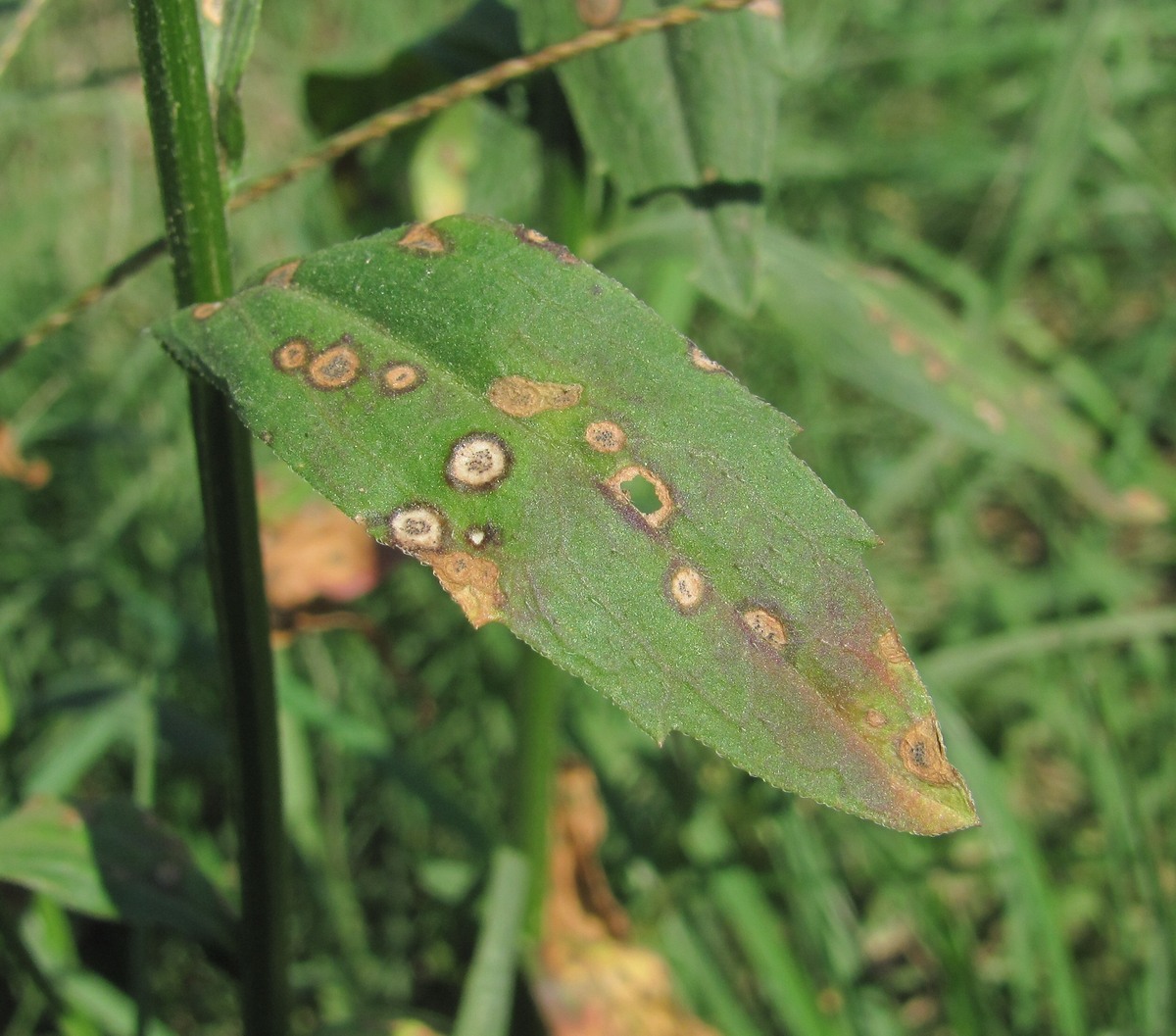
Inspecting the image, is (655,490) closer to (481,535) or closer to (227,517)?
(481,535)

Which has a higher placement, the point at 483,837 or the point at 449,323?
the point at 449,323

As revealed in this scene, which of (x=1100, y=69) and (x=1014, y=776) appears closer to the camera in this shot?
(x=1014, y=776)

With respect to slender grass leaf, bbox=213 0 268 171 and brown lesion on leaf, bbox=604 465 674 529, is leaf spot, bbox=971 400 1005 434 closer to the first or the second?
brown lesion on leaf, bbox=604 465 674 529

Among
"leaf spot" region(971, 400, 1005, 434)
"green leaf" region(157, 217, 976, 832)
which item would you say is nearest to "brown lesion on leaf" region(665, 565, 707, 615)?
"green leaf" region(157, 217, 976, 832)

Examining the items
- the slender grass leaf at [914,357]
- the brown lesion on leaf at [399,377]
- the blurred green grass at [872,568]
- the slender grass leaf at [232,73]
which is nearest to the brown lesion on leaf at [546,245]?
the brown lesion on leaf at [399,377]

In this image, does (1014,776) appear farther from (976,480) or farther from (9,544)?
(9,544)

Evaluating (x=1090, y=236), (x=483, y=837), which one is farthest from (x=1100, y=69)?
(x=483, y=837)

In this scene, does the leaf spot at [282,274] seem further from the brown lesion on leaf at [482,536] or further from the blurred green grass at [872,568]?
the blurred green grass at [872,568]
